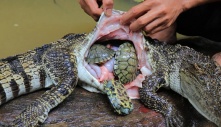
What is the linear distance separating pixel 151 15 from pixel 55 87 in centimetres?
72

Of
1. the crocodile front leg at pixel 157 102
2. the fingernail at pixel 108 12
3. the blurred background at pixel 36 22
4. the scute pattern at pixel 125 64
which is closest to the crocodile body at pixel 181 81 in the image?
the crocodile front leg at pixel 157 102

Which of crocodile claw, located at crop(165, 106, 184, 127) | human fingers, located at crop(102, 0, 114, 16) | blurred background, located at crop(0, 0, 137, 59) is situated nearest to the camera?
crocodile claw, located at crop(165, 106, 184, 127)

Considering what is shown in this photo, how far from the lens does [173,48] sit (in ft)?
7.88

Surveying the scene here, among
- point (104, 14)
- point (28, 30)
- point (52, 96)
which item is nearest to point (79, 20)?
point (28, 30)

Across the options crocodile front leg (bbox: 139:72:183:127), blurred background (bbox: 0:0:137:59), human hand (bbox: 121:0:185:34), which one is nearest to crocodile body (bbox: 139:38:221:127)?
crocodile front leg (bbox: 139:72:183:127)

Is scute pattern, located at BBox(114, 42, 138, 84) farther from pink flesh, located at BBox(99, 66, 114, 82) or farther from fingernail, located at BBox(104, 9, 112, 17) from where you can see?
fingernail, located at BBox(104, 9, 112, 17)

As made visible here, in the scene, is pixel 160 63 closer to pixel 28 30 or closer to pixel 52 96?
pixel 52 96

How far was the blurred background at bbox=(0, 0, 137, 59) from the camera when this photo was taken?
3219 millimetres

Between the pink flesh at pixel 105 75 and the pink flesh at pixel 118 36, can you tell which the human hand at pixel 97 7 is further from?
the pink flesh at pixel 105 75

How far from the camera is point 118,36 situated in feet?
7.62

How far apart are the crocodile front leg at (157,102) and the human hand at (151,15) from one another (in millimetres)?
331

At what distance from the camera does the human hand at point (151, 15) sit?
2133 millimetres

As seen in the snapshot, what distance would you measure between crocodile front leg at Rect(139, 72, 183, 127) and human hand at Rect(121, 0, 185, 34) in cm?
33

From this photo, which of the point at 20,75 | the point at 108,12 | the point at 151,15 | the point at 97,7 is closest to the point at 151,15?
the point at 151,15
